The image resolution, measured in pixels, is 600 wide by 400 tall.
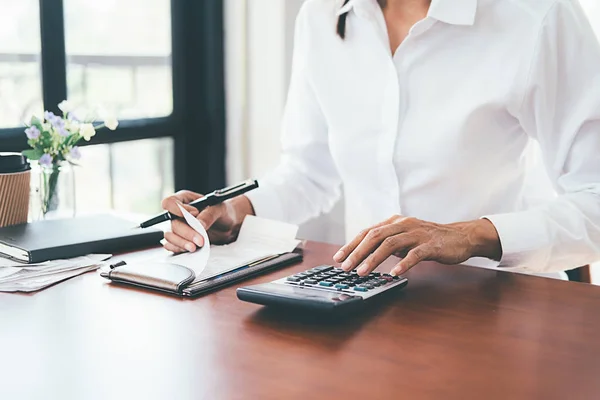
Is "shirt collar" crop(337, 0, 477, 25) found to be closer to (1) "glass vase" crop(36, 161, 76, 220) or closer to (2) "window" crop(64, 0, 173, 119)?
(1) "glass vase" crop(36, 161, 76, 220)

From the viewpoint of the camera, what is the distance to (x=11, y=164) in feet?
4.45

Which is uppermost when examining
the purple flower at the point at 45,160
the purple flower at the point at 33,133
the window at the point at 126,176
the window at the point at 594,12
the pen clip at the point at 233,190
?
the window at the point at 594,12

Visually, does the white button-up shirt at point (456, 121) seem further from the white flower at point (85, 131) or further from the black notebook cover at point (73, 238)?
the white flower at point (85, 131)

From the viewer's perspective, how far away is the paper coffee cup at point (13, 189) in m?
1.33

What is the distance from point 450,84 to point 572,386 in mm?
741

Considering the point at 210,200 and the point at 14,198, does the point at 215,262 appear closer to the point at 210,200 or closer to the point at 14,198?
the point at 210,200

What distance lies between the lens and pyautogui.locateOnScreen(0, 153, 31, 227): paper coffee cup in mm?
1330

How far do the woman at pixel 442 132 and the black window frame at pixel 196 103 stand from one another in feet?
2.55

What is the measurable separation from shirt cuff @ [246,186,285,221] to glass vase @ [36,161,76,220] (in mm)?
359

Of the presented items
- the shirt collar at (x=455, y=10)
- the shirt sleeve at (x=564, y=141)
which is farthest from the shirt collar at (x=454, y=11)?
the shirt sleeve at (x=564, y=141)

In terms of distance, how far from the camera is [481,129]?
1.36m

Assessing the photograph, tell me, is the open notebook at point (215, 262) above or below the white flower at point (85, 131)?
below

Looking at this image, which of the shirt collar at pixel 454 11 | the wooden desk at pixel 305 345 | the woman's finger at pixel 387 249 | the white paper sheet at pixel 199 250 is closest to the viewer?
the wooden desk at pixel 305 345

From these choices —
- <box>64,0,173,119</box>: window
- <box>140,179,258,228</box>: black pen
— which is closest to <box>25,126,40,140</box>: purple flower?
<box>140,179,258,228</box>: black pen
